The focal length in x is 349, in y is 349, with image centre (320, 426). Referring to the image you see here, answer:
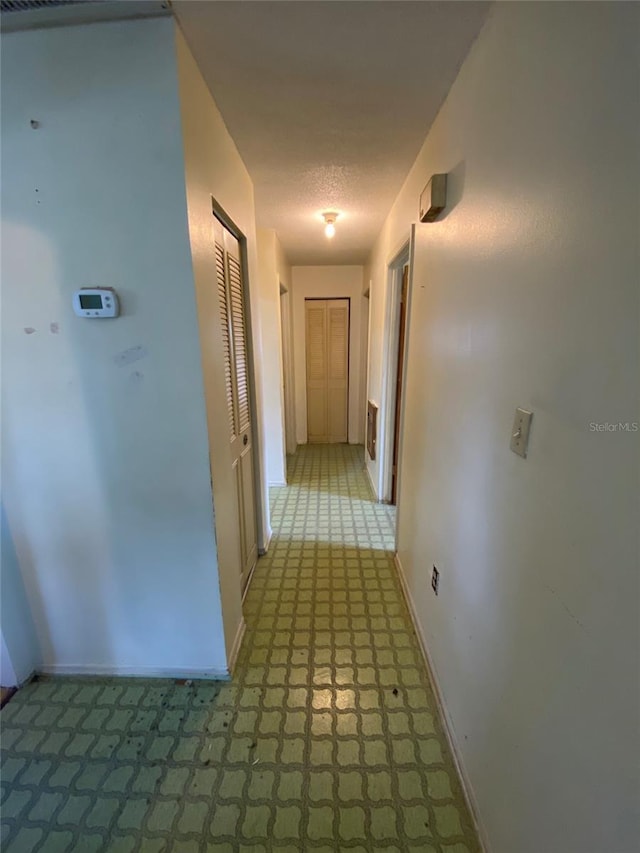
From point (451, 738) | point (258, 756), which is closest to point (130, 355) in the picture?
point (258, 756)

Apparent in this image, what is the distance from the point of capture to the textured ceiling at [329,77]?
1.00 metres

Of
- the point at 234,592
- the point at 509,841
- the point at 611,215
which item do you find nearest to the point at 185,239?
the point at 611,215

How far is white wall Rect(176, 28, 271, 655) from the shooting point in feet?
3.81

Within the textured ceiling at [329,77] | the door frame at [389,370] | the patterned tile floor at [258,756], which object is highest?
the textured ceiling at [329,77]

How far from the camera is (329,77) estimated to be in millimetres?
1238

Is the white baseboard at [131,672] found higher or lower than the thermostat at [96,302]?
lower

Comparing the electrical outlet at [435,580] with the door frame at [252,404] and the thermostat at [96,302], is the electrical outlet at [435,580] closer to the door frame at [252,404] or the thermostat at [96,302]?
the door frame at [252,404]

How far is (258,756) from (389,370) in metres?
2.46

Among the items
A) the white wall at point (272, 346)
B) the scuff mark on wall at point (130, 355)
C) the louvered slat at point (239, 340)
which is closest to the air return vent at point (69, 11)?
the louvered slat at point (239, 340)

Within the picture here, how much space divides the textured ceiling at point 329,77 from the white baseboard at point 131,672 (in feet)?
7.60

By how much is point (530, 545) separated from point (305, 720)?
1174 millimetres

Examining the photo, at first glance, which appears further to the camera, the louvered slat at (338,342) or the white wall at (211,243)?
the louvered slat at (338,342)

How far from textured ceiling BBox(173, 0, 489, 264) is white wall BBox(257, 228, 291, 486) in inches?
39.5

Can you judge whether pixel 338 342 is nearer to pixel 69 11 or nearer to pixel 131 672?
pixel 69 11
